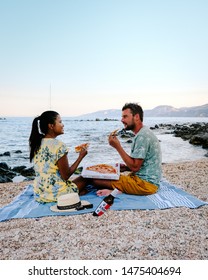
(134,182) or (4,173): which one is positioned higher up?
(134,182)

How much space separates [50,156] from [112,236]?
5.80 feet

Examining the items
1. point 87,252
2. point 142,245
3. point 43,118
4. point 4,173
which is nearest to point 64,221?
point 87,252

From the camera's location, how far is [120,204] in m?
4.93

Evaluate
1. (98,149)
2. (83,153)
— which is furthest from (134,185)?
(98,149)

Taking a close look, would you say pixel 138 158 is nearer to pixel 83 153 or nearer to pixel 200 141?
pixel 83 153

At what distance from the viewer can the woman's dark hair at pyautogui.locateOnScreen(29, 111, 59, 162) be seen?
15.7ft

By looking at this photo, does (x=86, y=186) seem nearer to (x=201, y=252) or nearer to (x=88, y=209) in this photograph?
(x=88, y=209)

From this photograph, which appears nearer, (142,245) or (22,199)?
(142,245)

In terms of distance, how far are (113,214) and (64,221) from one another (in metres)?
0.78

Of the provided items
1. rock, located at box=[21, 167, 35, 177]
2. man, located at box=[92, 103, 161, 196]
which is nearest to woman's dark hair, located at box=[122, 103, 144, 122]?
man, located at box=[92, 103, 161, 196]

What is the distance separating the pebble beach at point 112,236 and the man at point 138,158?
2.52ft

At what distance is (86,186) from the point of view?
19.4ft

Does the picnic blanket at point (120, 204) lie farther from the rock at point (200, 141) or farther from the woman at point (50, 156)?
the rock at point (200, 141)
